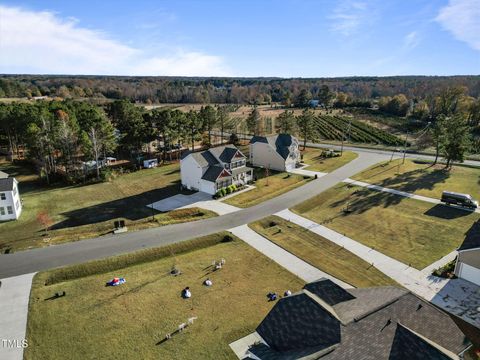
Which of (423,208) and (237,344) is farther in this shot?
(423,208)

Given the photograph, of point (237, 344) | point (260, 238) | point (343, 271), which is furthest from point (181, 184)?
point (237, 344)

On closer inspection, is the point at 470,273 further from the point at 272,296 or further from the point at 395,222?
the point at 272,296

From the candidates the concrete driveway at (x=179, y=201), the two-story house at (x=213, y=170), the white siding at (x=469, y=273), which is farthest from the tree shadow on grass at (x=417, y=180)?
the concrete driveway at (x=179, y=201)

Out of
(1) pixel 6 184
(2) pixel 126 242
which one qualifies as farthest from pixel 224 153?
(1) pixel 6 184

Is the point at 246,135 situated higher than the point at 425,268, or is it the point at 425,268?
the point at 246,135

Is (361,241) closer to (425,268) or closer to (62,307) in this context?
(425,268)

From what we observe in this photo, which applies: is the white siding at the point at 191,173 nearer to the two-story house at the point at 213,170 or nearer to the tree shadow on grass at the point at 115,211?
the two-story house at the point at 213,170
